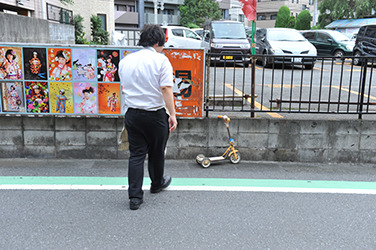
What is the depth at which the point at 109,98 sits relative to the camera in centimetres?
498

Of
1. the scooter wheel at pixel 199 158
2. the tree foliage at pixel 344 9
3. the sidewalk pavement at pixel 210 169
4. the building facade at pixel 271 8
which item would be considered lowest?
the sidewalk pavement at pixel 210 169

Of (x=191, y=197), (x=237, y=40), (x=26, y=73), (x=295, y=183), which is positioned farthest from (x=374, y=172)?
(x=237, y=40)

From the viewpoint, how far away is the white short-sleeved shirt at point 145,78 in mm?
3312

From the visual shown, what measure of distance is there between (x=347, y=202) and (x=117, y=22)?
40.5m

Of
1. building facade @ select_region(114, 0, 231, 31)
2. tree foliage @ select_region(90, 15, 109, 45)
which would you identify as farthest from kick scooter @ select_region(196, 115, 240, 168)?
building facade @ select_region(114, 0, 231, 31)

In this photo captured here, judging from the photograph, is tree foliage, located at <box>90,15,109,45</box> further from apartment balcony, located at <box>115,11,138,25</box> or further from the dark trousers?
the dark trousers

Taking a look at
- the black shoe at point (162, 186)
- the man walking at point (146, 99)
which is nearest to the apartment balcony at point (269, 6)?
the black shoe at point (162, 186)

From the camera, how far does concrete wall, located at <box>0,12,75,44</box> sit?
9.16 metres

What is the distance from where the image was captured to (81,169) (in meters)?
4.76

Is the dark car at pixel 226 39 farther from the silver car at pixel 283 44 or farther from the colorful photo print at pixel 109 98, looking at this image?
the colorful photo print at pixel 109 98

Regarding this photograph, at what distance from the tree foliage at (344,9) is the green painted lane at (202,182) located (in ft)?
122

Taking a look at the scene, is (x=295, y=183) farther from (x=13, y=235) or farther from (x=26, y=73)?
(x=26, y=73)

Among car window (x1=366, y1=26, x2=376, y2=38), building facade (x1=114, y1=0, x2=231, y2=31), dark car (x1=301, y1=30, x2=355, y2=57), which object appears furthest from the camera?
building facade (x1=114, y1=0, x2=231, y2=31)

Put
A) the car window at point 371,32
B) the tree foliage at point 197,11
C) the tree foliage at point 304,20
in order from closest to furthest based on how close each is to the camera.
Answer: the car window at point 371,32, the tree foliage at point 304,20, the tree foliage at point 197,11
